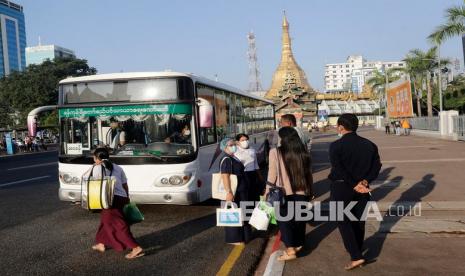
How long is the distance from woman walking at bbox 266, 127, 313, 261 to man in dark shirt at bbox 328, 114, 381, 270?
421mm

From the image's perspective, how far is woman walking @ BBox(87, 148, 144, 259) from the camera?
619 centimetres

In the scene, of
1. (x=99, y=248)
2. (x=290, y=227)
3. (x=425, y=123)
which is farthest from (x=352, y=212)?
(x=425, y=123)

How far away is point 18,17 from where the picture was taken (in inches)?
7579

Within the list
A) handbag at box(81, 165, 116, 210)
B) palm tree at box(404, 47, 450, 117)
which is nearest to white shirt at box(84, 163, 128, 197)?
handbag at box(81, 165, 116, 210)

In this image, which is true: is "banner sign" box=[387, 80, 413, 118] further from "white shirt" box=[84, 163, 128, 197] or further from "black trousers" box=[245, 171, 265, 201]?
"white shirt" box=[84, 163, 128, 197]

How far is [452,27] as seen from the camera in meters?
27.6

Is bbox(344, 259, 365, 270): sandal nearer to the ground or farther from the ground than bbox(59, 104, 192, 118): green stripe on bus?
nearer to the ground

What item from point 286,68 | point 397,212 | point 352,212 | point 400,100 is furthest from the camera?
point 286,68

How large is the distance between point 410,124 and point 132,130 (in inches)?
1562

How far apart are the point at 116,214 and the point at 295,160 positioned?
246 centimetres

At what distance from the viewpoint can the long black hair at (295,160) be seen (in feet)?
19.0

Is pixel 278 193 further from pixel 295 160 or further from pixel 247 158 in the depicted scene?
pixel 247 158

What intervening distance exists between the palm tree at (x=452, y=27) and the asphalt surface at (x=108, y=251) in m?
22.5

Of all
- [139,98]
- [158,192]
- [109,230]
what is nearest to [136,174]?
[158,192]
